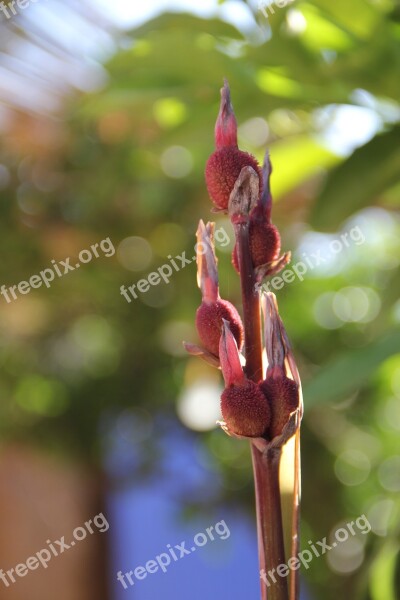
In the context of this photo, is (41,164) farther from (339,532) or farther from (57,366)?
(339,532)

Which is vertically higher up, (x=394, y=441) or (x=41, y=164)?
(x=41, y=164)

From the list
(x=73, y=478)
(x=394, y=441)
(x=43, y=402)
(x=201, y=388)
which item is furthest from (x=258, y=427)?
(x=73, y=478)
